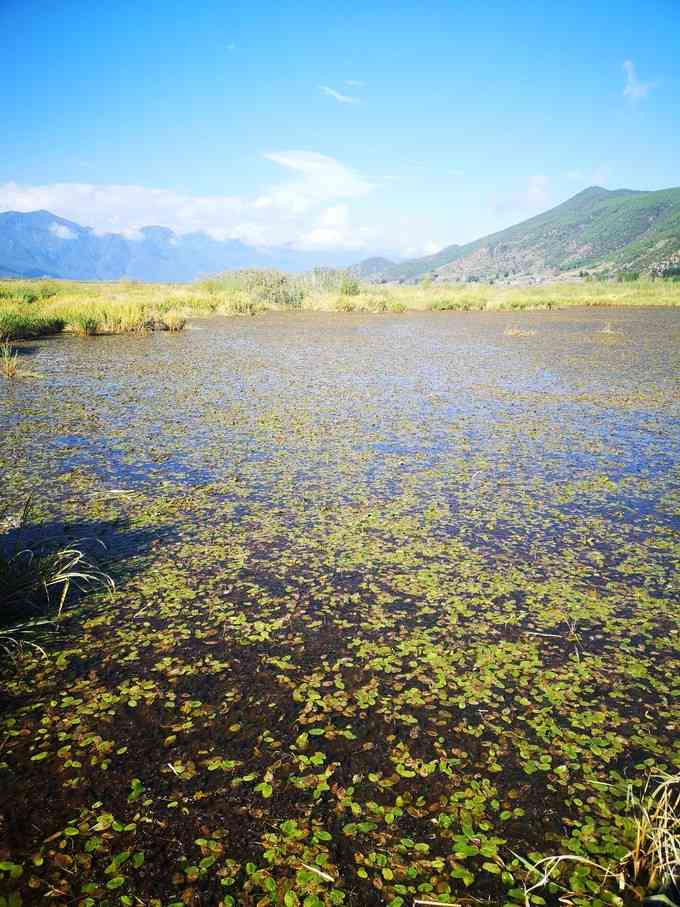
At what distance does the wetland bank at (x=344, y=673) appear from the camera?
5.90ft

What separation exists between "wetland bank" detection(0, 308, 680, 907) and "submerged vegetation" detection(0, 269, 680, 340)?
41.5 feet

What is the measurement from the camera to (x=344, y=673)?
8.74ft

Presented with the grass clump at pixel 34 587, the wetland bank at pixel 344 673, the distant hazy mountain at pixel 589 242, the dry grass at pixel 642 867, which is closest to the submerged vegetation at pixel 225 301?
the wetland bank at pixel 344 673

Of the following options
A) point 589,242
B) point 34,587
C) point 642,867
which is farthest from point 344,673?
point 589,242

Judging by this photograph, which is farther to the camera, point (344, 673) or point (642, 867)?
point (344, 673)

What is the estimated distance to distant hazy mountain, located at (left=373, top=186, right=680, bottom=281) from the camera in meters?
106

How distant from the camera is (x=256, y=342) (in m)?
16.3

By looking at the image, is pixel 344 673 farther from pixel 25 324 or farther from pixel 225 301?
pixel 225 301

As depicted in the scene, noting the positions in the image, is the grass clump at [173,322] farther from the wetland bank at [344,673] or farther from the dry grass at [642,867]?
the dry grass at [642,867]

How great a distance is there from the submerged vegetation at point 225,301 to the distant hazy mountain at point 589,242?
6096cm

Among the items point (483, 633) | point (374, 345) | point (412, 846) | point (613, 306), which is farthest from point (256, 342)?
point (613, 306)

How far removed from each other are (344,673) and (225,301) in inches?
1052

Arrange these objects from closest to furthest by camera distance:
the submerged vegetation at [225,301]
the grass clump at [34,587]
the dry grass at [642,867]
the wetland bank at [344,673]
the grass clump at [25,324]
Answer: the dry grass at [642,867] < the wetland bank at [344,673] < the grass clump at [34,587] < the grass clump at [25,324] < the submerged vegetation at [225,301]

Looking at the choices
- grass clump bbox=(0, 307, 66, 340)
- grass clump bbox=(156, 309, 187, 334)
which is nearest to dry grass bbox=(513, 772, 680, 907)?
grass clump bbox=(0, 307, 66, 340)
